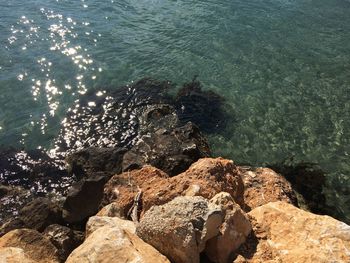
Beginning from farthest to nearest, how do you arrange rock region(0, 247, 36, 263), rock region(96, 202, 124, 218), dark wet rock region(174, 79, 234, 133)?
dark wet rock region(174, 79, 234, 133) < rock region(96, 202, 124, 218) < rock region(0, 247, 36, 263)

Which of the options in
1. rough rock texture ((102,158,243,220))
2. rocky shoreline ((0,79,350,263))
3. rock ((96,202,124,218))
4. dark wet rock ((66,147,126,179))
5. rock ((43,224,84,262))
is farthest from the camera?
dark wet rock ((66,147,126,179))

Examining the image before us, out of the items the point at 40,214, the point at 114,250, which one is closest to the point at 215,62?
the point at 40,214

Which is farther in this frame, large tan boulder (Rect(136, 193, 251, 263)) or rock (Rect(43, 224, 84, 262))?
rock (Rect(43, 224, 84, 262))

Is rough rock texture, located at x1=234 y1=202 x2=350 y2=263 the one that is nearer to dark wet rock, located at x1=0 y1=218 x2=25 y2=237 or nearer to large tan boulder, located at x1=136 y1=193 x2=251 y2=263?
large tan boulder, located at x1=136 y1=193 x2=251 y2=263

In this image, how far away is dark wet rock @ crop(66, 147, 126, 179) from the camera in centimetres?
1489

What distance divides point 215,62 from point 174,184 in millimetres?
13843

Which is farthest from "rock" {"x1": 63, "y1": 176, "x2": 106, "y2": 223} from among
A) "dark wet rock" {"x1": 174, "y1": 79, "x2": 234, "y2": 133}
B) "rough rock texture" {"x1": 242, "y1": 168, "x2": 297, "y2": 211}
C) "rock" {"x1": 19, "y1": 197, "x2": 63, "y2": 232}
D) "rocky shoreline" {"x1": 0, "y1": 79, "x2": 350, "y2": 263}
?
"dark wet rock" {"x1": 174, "y1": 79, "x2": 234, "y2": 133}

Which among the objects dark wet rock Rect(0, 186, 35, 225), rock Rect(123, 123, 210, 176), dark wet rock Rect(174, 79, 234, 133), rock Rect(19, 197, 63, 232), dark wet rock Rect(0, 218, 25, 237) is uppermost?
rock Rect(123, 123, 210, 176)

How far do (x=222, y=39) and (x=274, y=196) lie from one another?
15376 mm

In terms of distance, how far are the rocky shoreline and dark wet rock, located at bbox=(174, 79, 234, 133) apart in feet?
0.17

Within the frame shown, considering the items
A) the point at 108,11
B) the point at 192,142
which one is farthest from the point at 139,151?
the point at 108,11

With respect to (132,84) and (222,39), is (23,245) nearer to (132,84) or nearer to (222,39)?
(132,84)

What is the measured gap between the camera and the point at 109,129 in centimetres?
1772

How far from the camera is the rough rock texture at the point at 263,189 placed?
11180 mm
